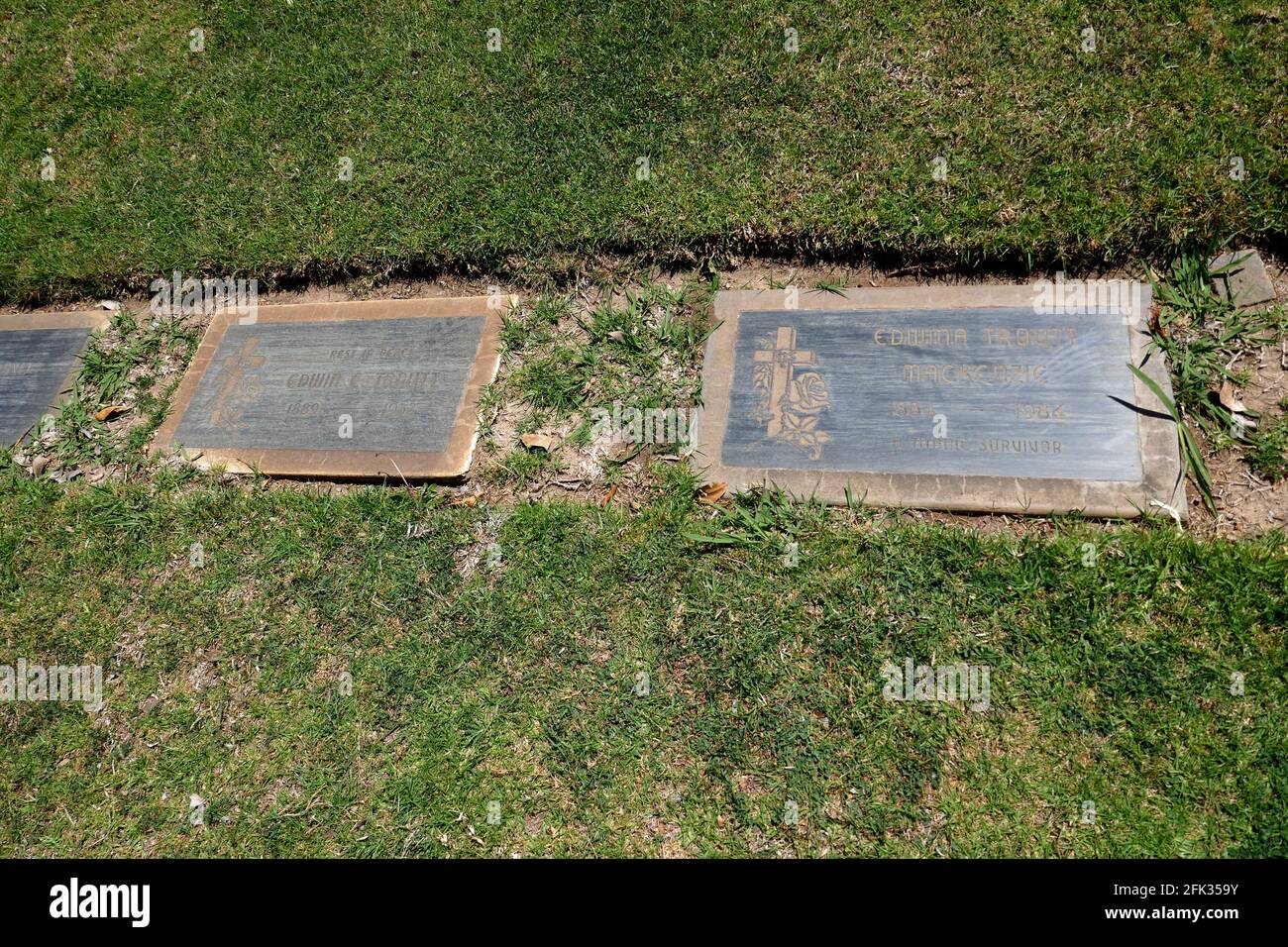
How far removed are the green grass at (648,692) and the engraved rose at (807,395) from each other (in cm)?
49

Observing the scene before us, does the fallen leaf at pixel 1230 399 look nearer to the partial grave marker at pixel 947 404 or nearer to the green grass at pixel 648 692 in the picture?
the partial grave marker at pixel 947 404

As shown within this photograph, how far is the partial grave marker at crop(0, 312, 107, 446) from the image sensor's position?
169 inches

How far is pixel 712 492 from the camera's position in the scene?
3203mm

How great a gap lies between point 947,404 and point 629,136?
236 cm

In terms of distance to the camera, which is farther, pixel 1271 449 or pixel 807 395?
pixel 807 395

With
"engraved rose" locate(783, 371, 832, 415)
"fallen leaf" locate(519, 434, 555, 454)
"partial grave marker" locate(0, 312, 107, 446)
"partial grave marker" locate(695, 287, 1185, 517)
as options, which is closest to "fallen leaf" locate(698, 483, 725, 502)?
"partial grave marker" locate(695, 287, 1185, 517)

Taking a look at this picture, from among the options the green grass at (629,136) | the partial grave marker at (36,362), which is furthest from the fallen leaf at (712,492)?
the partial grave marker at (36,362)

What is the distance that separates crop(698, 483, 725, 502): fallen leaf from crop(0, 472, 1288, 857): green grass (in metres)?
0.11

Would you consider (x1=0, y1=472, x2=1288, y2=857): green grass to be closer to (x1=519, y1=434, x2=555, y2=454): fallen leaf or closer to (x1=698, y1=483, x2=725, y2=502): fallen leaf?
(x1=698, y1=483, x2=725, y2=502): fallen leaf

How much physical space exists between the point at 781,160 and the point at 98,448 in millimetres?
4068

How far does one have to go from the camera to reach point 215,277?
452cm

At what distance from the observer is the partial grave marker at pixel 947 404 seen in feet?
9.57

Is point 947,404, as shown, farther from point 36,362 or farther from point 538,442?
point 36,362

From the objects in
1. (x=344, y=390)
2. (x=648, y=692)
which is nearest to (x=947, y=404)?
(x=648, y=692)
